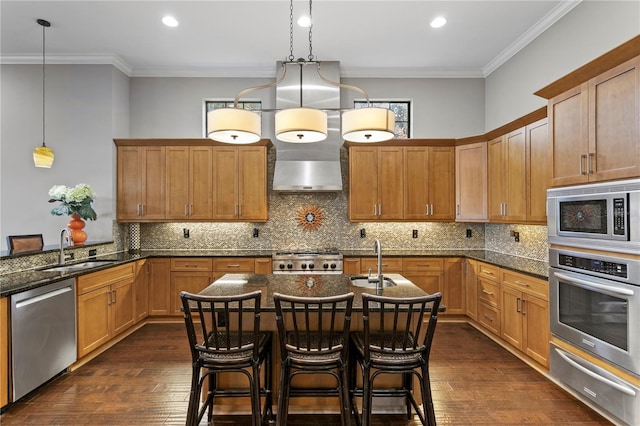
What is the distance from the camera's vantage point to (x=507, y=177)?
4168 mm

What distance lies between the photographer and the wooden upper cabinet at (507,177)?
154 inches

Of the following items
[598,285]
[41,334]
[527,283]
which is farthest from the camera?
[527,283]

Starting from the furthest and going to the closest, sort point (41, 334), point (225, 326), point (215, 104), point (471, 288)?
1. point (215, 104)
2. point (471, 288)
3. point (41, 334)
4. point (225, 326)

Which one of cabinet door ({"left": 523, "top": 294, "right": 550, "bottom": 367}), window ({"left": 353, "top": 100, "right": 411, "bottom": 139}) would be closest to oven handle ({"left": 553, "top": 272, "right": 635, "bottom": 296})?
cabinet door ({"left": 523, "top": 294, "right": 550, "bottom": 367})

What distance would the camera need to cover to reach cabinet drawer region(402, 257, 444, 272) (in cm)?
469

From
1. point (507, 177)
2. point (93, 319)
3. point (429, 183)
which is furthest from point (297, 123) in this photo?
point (429, 183)

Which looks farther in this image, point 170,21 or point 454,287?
point 454,287

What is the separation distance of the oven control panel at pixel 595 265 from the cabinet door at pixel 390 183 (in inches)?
93.6

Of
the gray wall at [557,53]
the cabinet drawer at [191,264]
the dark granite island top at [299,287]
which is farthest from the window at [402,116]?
the cabinet drawer at [191,264]

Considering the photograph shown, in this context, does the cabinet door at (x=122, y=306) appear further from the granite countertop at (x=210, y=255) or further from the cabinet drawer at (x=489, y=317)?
the cabinet drawer at (x=489, y=317)

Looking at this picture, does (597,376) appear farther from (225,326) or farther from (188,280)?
(188,280)

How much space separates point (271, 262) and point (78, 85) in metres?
3.62

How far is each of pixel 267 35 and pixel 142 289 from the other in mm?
3641

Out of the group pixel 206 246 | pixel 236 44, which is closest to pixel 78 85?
pixel 236 44
